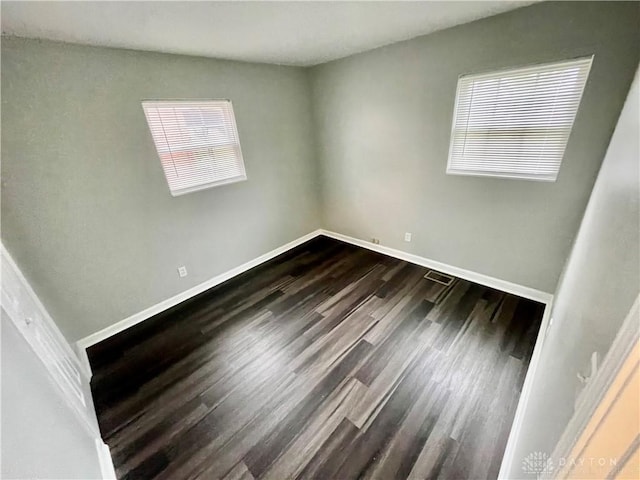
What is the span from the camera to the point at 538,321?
2211 millimetres

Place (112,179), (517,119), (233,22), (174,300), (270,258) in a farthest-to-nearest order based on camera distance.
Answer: (270,258) < (174,300) < (112,179) < (517,119) < (233,22)

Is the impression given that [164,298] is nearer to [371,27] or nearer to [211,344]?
[211,344]

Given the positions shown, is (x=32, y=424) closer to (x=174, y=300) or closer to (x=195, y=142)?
(x=174, y=300)

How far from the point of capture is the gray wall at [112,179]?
1.83m

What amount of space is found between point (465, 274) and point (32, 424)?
3245mm

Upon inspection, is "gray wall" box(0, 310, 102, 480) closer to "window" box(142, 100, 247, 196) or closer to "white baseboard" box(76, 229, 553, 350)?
"white baseboard" box(76, 229, 553, 350)

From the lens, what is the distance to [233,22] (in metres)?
1.74

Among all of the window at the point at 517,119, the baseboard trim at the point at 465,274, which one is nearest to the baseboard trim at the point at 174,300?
the baseboard trim at the point at 465,274

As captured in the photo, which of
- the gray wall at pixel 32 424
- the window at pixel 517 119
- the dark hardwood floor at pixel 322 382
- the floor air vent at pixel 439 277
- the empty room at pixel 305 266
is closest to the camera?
the gray wall at pixel 32 424

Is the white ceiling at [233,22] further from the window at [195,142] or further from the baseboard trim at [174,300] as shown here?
the baseboard trim at [174,300]

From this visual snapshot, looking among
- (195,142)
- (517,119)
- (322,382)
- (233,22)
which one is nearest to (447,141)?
(517,119)

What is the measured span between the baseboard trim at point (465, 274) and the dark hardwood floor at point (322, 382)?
0.29ft

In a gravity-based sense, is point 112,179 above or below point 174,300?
above

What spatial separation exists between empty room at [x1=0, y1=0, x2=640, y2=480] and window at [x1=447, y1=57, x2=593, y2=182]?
2cm
